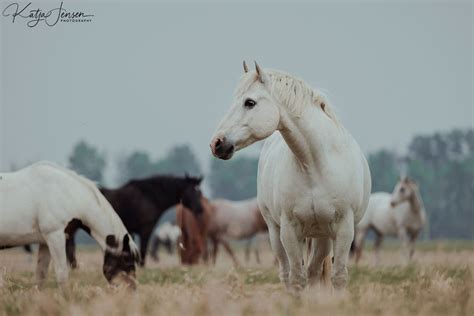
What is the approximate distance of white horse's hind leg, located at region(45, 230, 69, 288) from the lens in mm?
9102

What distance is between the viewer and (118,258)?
31.3 ft

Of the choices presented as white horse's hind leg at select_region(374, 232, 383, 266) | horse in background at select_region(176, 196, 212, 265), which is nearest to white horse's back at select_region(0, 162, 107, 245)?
horse in background at select_region(176, 196, 212, 265)

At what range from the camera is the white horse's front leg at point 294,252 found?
6879 mm

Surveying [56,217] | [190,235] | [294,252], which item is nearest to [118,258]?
[56,217]

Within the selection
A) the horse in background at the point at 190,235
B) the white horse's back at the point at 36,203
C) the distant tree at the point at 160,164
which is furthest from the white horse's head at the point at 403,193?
the distant tree at the point at 160,164

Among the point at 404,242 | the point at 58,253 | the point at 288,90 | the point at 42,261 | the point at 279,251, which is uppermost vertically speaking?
the point at 288,90

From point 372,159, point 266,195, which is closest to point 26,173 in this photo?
point 266,195

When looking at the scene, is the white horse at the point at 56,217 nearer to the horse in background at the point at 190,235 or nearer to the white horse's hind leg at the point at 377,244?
the horse in background at the point at 190,235

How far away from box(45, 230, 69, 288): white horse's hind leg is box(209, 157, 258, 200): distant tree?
75.5 m

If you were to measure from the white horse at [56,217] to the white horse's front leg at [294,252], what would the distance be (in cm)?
241

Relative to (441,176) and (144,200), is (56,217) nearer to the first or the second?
(144,200)

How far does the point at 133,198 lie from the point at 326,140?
9614mm

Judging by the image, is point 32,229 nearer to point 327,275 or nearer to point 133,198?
point 327,275

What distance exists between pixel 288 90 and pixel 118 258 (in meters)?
3.80
